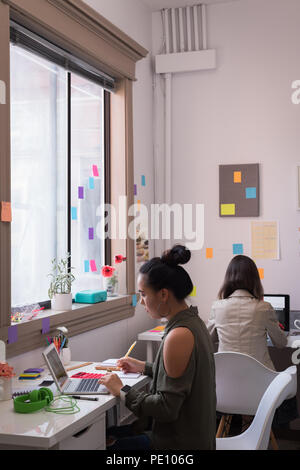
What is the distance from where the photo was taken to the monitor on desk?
11.6 ft

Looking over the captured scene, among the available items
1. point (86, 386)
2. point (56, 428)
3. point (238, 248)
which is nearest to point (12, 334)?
point (86, 386)

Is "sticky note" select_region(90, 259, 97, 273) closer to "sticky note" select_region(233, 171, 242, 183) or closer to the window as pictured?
the window

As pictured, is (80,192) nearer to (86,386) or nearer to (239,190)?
(239,190)

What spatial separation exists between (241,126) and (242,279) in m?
1.48

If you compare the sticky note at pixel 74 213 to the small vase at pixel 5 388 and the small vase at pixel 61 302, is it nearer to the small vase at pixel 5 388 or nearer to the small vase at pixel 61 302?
the small vase at pixel 61 302

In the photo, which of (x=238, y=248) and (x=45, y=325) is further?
(x=238, y=248)

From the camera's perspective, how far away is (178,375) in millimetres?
1724

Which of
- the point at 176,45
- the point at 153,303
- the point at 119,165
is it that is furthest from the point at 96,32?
the point at 153,303

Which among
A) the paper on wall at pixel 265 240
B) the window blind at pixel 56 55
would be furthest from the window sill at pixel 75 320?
the window blind at pixel 56 55

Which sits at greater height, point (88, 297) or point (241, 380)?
point (88, 297)

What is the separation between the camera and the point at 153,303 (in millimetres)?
1856

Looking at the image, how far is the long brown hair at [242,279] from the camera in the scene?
9.73 feet

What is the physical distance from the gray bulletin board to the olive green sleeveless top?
229 cm

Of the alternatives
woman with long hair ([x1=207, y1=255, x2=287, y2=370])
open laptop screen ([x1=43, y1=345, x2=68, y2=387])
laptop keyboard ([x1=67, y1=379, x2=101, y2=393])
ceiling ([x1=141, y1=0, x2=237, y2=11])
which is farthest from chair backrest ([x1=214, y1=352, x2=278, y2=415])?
ceiling ([x1=141, y1=0, x2=237, y2=11])
